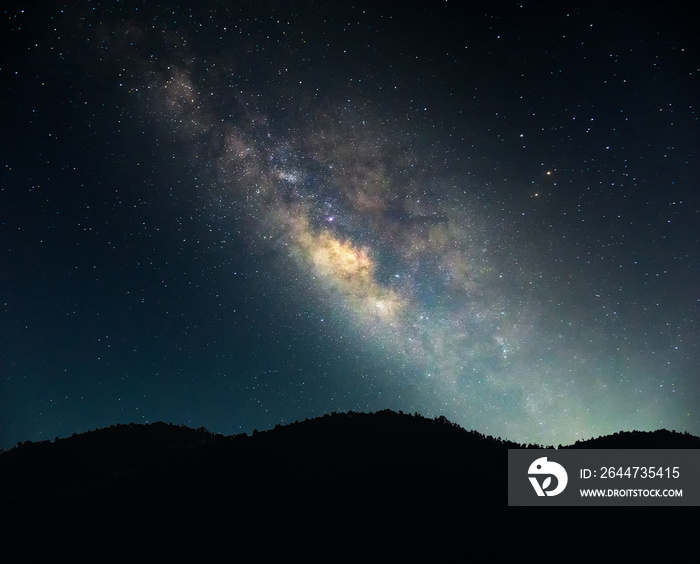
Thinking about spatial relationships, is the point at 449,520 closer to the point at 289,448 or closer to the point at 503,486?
the point at 503,486

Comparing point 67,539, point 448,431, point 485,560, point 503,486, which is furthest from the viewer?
point 448,431

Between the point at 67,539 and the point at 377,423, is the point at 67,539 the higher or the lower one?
the lower one

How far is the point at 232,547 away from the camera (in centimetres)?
1099

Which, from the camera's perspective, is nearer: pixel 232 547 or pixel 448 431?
pixel 232 547

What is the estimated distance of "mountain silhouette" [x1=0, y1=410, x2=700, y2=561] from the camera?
1106 centimetres

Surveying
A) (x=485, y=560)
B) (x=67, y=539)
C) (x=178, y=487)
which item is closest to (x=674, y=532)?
(x=485, y=560)

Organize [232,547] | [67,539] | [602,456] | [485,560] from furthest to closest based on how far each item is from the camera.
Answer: [602,456], [67,539], [232,547], [485,560]

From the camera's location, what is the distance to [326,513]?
12.3 meters

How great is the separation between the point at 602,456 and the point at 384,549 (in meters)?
10.4

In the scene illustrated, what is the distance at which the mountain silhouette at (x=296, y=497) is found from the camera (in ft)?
36.3

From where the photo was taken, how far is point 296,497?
43.7 feet

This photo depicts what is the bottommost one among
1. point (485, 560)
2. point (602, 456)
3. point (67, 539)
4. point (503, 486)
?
point (67, 539)

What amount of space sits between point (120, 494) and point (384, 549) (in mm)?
9735

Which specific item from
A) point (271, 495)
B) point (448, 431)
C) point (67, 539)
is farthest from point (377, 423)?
point (67, 539)
